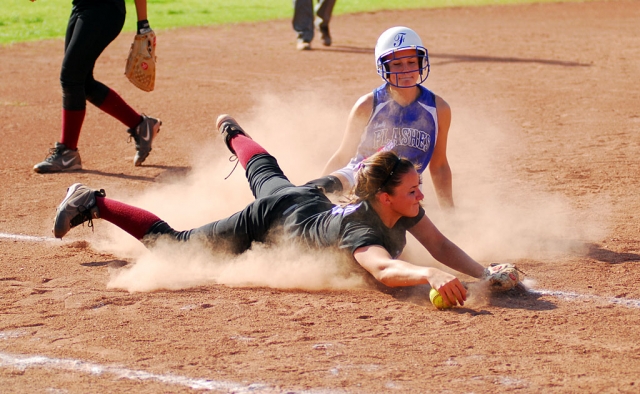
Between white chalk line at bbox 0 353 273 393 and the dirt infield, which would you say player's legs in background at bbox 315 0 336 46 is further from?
white chalk line at bbox 0 353 273 393

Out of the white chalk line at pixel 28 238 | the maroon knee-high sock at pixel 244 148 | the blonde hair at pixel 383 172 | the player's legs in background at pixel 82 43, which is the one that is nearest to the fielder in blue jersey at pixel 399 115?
the maroon knee-high sock at pixel 244 148

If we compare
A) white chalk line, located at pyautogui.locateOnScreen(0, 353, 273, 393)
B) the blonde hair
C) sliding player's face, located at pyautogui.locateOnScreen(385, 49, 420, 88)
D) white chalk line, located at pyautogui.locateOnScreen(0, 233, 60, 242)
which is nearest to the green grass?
white chalk line, located at pyautogui.locateOnScreen(0, 233, 60, 242)

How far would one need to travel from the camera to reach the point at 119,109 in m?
7.22

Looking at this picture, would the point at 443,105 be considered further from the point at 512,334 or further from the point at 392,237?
the point at 512,334

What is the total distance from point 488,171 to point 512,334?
345cm

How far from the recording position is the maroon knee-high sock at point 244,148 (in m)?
5.35

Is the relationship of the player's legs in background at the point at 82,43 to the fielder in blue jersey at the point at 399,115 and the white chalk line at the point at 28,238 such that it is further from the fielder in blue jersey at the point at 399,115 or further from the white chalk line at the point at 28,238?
the fielder in blue jersey at the point at 399,115

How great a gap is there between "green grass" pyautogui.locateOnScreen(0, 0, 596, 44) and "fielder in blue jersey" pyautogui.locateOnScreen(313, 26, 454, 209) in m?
10.4

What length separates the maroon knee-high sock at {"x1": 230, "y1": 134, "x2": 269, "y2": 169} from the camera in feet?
17.5

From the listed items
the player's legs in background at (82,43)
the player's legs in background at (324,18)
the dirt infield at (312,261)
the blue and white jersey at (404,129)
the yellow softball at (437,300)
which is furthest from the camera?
the player's legs in background at (324,18)

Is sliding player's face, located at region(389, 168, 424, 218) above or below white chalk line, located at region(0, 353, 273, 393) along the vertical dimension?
above

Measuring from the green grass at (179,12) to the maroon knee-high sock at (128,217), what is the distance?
10293 millimetres

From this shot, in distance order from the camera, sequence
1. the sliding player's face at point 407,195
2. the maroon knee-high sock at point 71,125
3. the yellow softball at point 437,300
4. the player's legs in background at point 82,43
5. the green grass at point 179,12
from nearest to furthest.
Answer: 1. the yellow softball at point 437,300
2. the sliding player's face at point 407,195
3. the player's legs in background at point 82,43
4. the maroon knee-high sock at point 71,125
5. the green grass at point 179,12

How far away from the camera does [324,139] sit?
7.91 m
